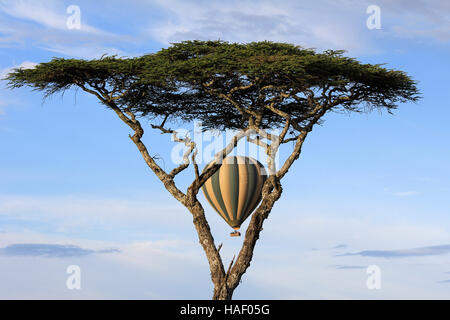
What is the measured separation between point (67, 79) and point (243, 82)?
24.7 ft

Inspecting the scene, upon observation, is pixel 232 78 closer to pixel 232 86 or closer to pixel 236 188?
pixel 232 86

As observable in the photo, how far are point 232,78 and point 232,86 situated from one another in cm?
84

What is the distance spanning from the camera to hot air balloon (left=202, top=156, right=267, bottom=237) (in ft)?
93.4

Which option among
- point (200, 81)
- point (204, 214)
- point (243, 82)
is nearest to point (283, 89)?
point (243, 82)

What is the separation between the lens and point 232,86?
84.7ft

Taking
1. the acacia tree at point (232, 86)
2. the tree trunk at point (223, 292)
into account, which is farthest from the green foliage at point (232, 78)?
the tree trunk at point (223, 292)

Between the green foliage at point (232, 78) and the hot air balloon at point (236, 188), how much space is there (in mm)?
2161

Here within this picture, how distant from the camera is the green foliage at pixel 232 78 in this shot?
79.5 feet

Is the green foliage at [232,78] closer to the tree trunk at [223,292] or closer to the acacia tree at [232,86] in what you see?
the acacia tree at [232,86]

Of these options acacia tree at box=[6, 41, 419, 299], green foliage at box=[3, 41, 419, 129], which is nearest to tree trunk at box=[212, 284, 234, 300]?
acacia tree at box=[6, 41, 419, 299]

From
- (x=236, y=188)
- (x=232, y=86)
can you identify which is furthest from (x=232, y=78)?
(x=236, y=188)
